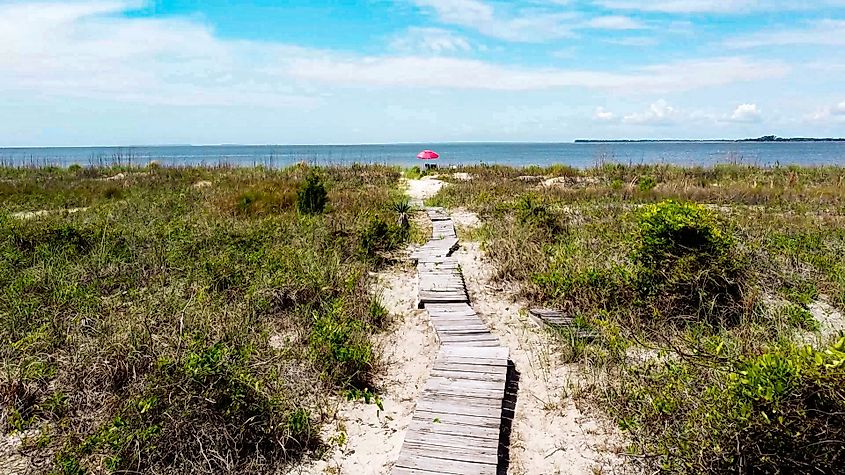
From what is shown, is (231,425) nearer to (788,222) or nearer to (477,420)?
(477,420)

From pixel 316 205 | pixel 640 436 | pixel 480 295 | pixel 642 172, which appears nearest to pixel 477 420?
pixel 640 436

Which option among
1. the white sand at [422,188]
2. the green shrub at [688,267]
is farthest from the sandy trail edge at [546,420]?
the white sand at [422,188]

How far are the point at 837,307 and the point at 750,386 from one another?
428 centimetres

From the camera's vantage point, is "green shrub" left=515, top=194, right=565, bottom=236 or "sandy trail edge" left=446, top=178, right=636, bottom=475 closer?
"sandy trail edge" left=446, top=178, right=636, bottom=475

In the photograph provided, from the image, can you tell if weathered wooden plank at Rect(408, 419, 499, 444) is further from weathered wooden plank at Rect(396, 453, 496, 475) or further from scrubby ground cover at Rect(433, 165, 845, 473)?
scrubby ground cover at Rect(433, 165, 845, 473)

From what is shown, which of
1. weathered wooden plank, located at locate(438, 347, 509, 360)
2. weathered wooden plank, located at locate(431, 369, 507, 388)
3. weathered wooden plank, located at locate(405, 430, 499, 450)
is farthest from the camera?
weathered wooden plank, located at locate(438, 347, 509, 360)

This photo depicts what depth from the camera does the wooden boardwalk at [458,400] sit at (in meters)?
3.42

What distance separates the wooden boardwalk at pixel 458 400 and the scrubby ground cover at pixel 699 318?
32.5 inches

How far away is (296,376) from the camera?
15.1 ft

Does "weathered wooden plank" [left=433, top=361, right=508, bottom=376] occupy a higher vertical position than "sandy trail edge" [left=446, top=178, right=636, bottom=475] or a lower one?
higher

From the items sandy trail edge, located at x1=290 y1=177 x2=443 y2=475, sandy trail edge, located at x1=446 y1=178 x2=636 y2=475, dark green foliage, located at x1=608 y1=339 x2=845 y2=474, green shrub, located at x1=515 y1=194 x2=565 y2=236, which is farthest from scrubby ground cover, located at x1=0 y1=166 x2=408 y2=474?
dark green foliage, located at x1=608 y1=339 x2=845 y2=474

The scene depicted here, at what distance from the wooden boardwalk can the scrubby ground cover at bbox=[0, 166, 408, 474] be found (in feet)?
2.25

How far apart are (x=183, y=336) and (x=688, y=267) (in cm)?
506

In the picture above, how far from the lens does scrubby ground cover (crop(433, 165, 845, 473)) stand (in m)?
2.82
